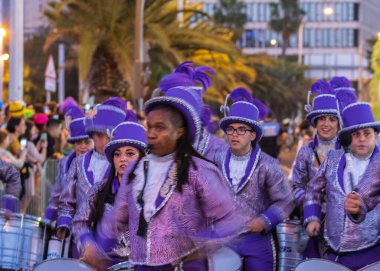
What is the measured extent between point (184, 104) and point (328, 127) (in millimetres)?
4314

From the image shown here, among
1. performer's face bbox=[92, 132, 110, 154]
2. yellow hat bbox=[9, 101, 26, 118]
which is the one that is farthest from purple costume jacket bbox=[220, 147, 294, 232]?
yellow hat bbox=[9, 101, 26, 118]

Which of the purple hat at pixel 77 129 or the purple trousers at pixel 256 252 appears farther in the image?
the purple hat at pixel 77 129

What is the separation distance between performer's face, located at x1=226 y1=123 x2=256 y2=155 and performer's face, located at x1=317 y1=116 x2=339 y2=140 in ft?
4.29

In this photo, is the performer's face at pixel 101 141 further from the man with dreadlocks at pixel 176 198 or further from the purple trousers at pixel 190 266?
the purple trousers at pixel 190 266

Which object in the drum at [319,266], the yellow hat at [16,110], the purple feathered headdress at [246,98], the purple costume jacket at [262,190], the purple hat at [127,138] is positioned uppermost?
the yellow hat at [16,110]

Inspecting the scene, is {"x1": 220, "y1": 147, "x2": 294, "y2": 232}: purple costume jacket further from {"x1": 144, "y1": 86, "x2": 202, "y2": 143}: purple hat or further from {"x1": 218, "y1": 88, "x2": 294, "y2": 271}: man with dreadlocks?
{"x1": 144, "y1": 86, "x2": 202, "y2": 143}: purple hat

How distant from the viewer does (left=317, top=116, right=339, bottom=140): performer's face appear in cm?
972

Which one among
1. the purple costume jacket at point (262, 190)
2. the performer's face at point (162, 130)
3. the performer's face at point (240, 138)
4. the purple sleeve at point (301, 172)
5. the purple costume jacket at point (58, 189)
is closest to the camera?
the performer's face at point (162, 130)

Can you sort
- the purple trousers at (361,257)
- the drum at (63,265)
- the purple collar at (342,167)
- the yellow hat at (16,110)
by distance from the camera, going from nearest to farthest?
the drum at (63,265) → the purple trousers at (361,257) → the purple collar at (342,167) → the yellow hat at (16,110)

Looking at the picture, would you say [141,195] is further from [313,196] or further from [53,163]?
[53,163]

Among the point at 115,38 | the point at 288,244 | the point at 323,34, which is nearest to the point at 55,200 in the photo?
the point at 288,244

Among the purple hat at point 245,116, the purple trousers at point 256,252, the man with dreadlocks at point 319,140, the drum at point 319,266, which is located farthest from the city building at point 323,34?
the drum at point 319,266

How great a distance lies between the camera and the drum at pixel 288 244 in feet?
27.5

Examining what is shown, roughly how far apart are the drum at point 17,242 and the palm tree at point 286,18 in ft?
327
